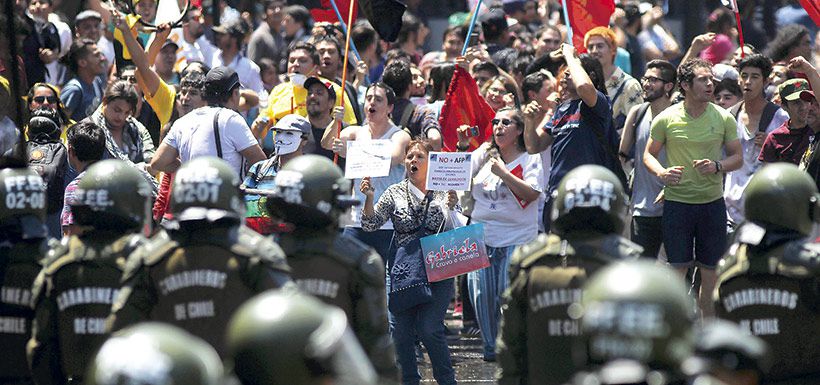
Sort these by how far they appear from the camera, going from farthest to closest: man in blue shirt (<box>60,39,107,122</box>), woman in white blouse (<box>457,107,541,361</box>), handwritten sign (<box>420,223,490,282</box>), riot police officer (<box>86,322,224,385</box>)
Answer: man in blue shirt (<box>60,39,107,122</box>)
woman in white blouse (<box>457,107,541,361</box>)
handwritten sign (<box>420,223,490,282</box>)
riot police officer (<box>86,322,224,385</box>)

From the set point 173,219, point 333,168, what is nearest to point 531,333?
point 333,168

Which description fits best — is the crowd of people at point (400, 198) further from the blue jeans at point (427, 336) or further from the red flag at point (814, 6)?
the red flag at point (814, 6)

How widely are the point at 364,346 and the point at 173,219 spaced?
104 centimetres

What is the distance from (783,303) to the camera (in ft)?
22.6

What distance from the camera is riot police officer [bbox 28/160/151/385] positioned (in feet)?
23.1

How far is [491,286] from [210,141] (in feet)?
7.49

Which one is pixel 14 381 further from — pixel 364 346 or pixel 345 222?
pixel 345 222

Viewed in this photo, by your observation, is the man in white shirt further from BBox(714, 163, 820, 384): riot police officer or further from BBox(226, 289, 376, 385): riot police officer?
BBox(226, 289, 376, 385): riot police officer

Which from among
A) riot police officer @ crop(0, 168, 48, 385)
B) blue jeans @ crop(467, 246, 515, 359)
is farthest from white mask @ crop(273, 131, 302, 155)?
riot police officer @ crop(0, 168, 48, 385)

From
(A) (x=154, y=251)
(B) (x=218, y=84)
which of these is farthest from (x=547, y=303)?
(B) (x=218, y=84)

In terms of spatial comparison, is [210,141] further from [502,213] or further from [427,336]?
[502,213]

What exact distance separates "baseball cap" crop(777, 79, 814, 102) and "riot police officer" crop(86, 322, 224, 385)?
7.33 metres

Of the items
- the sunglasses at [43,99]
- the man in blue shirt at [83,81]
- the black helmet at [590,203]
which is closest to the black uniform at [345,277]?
the black helmet at [590,203]

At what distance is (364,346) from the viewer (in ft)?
23.1
